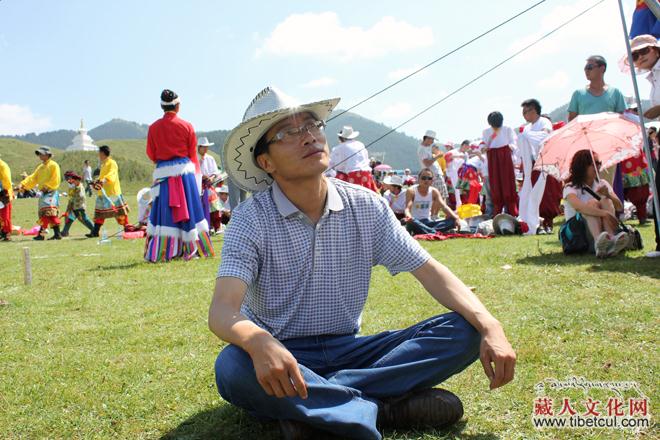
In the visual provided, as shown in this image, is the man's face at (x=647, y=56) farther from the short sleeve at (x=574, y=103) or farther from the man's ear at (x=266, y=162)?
the man's ear at (x=266, y=162)

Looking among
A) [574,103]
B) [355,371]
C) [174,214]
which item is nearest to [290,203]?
[355,371]

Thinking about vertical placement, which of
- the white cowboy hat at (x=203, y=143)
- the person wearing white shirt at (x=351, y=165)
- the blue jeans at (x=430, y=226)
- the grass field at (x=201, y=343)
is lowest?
the grass field at (x=201, y=343)

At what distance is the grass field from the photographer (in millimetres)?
2504

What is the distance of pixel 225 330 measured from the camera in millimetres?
2062

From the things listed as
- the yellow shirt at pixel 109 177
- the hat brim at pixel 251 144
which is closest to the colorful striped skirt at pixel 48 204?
the yellow shirt at pixel 109 177

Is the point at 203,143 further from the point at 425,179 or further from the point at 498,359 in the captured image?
the point at 498,359

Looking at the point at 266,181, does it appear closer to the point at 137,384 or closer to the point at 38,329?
the point at 137,384

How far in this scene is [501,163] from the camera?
403 inches

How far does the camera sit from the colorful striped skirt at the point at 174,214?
774 centimetres

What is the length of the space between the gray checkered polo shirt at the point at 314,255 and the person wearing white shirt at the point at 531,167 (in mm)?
7043

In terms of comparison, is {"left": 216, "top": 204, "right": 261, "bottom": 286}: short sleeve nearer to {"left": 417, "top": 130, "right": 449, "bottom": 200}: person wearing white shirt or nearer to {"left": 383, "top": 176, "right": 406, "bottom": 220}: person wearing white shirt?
{"left": 383, "top": 176, "right": 406, "bottom": 220}: person wearing white shirt

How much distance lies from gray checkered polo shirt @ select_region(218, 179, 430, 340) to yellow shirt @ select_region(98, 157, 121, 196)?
11.9m

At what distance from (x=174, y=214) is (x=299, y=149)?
5738 millimetres

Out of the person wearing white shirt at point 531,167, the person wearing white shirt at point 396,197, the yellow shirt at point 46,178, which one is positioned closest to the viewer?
the person wearing white shirt at point 531,167
